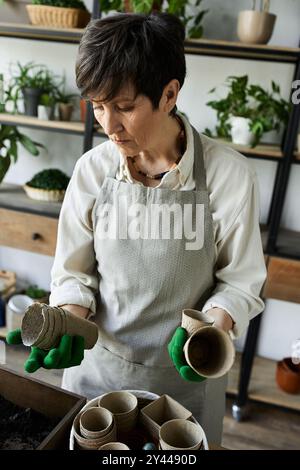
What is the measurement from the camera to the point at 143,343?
109 centimetres

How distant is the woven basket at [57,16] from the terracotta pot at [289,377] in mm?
1940

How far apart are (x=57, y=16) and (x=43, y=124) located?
47 centimetres

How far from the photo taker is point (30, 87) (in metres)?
2.06

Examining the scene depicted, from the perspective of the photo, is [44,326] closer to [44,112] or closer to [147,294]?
[147,294]

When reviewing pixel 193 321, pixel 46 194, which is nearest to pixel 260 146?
pixel 46 194

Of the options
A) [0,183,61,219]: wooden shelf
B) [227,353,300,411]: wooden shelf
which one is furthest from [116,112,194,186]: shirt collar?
[227,353,300,411]: wooden shelf

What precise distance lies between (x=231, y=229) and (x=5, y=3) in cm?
168

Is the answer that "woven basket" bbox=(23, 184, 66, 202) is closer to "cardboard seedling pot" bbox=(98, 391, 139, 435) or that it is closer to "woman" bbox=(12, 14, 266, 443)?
"woman" bbox=(12, 14, 266, 443)

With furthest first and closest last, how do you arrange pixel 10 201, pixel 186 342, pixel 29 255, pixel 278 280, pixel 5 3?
pixel 29 255, pixel 10 201, pixel 5 3, pixel 278 280, pixel 186 342

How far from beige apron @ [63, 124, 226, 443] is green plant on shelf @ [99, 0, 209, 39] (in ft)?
2.87

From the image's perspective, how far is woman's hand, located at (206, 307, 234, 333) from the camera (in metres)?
0.93

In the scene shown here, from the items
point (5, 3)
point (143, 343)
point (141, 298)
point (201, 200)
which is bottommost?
point (143, 343)

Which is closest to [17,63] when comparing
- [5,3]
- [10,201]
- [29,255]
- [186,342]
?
[5,3]

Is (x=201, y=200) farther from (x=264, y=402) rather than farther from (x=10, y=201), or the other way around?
(x=264, y=402)
